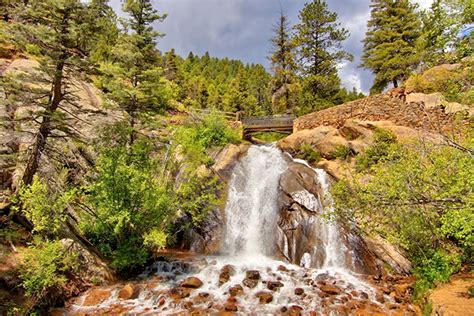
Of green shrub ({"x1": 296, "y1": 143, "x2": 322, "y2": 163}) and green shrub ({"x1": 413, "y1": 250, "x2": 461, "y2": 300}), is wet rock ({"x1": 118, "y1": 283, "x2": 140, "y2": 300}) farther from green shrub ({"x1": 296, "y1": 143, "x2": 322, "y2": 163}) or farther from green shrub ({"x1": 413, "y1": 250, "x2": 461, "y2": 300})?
green shrub ({"x1": 296, "y1": 143, "x2": 322, "y2": 163})

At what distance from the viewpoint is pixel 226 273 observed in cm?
1127

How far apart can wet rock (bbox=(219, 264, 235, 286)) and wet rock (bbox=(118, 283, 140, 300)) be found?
3048 millimetres

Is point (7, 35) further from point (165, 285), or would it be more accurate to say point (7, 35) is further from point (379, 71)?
point (379, 71)

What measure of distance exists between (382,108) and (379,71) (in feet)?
35.9

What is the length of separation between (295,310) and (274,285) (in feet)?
5.41

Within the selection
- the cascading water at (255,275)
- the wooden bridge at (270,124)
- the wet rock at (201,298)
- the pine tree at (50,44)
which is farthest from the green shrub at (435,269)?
the wooden bridge at (270,124)

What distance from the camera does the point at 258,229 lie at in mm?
15062

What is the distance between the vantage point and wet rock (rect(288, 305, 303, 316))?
8719 millimetres

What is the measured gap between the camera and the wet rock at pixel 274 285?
1032 centimetres

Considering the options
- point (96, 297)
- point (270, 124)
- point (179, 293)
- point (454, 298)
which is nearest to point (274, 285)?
point (179, 293)

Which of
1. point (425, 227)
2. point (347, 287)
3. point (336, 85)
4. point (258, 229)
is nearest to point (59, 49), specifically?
point (258, 229)

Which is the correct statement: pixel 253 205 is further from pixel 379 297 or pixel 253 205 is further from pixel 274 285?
pixel 379 297

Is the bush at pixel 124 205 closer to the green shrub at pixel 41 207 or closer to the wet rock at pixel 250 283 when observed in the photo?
the green shrub at pixel 41 207

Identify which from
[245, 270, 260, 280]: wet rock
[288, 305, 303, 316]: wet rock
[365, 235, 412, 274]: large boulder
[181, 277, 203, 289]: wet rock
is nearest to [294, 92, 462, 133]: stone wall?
[365, 235, 412, 274]: large boulder
